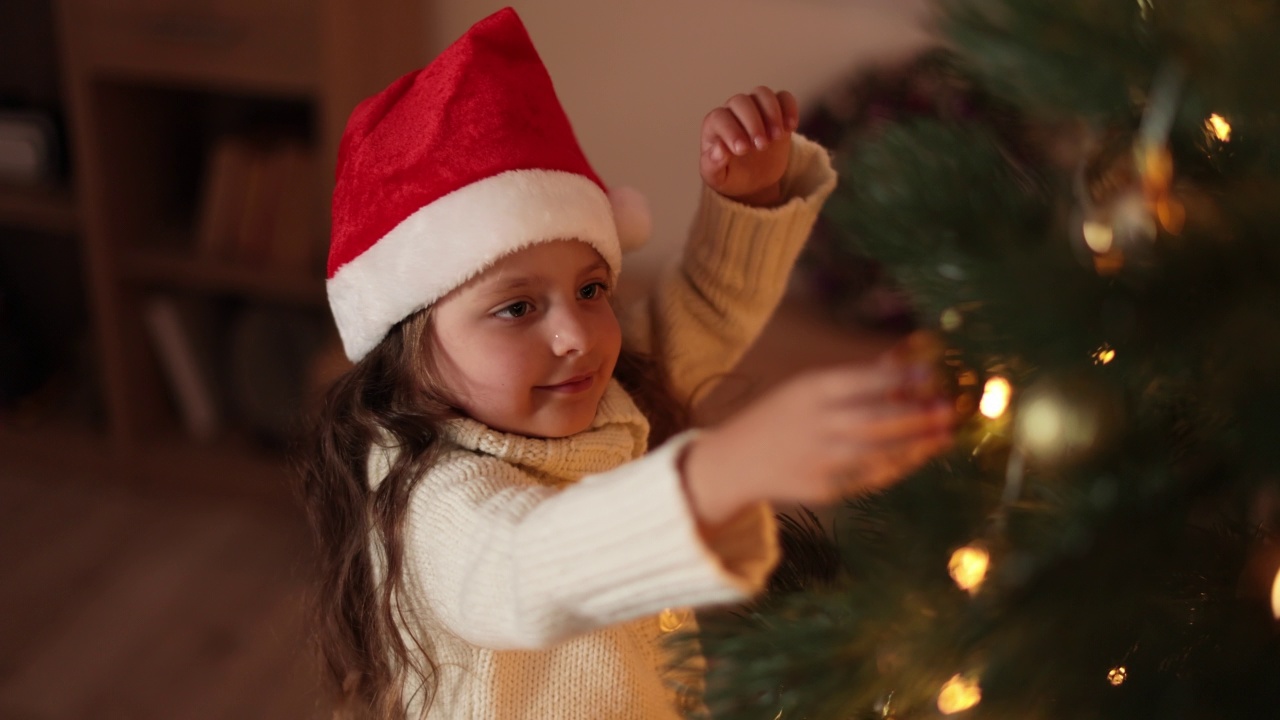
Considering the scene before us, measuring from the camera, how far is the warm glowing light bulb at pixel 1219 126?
1.49 feet

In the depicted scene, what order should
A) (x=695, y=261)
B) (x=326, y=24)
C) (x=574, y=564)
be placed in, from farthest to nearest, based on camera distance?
1. (x=326, y=24)
2. (x=695, y=261)
3. (x=574, y=564)

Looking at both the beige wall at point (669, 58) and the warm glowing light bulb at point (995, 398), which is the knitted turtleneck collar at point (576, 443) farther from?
the beige wall at point (669, 58)

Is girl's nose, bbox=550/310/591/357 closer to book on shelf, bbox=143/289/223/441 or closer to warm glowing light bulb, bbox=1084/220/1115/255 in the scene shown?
warm glowing light bulb, bbox=1084/220/1115/255

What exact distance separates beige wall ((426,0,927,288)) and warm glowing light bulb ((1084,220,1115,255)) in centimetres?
148

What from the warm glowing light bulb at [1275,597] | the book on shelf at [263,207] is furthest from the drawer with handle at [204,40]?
the warm glowing light bulb at [1275,597]

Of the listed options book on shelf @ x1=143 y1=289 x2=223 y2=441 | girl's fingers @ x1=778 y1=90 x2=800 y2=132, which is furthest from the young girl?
book on shelf @ x1=143 y1=289 x2=223 y2=441

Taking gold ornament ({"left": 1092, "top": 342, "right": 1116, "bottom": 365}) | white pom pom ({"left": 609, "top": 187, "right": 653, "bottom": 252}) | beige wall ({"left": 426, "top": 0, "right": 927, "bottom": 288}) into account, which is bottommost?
beige wall ({"left": 426, "top": 0, "right": 927, "bottom": 288})

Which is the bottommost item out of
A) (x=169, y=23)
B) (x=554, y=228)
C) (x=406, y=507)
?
(x=169, y=23)

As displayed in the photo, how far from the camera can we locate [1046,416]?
420mm

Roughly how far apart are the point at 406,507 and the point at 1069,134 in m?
0.49

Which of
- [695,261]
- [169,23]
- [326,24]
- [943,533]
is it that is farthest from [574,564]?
[169,23]

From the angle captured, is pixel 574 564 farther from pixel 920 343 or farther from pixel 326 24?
pixel 326 24

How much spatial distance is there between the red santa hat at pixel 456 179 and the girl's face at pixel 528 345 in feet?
0.05

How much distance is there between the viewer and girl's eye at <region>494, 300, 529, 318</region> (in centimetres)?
80
